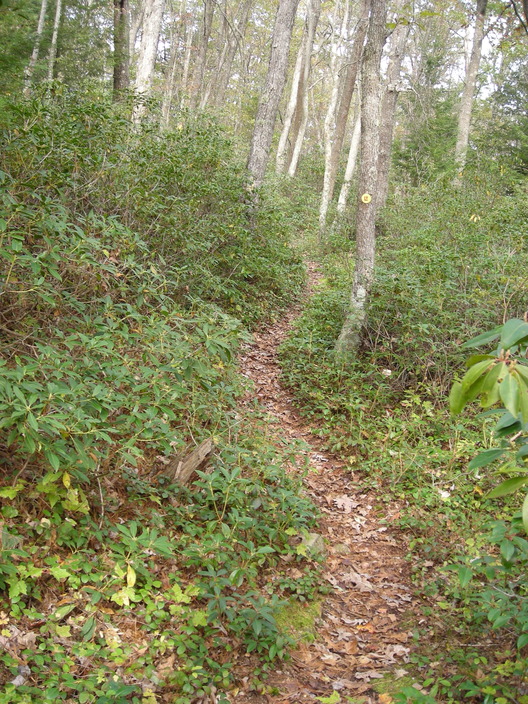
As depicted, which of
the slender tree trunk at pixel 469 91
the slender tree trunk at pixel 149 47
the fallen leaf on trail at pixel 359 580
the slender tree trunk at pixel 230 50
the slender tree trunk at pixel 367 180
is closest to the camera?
the fallen leaf on trail at pixel 359 580

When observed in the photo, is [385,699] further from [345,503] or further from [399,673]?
[345,503]

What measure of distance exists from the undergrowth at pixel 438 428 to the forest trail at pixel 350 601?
0.15 meters

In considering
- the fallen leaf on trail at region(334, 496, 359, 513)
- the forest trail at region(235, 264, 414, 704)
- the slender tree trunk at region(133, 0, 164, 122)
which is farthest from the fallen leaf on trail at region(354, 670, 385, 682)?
the slender tree trunk at region(133, 0, 164, 122)

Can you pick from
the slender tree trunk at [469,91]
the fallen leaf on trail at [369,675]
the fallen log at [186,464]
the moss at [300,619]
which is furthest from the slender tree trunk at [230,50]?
the fallen leaf on trail at [369,675]

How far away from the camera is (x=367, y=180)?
797 centimetres

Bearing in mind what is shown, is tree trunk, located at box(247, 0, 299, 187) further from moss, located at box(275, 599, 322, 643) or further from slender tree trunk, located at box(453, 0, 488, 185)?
moss, located at box(275, 599, 322, 643)

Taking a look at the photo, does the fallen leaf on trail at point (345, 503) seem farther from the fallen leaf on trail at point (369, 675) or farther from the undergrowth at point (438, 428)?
the fallen leaf on trail at point (369, 675)

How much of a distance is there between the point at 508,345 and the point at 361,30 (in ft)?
57.8

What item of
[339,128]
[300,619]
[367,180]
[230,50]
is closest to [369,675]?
[300,619]

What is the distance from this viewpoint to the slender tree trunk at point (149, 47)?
10492 mm

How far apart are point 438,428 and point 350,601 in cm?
259

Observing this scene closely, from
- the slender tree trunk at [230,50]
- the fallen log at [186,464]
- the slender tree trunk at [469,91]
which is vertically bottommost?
the fallen log at [186,464]

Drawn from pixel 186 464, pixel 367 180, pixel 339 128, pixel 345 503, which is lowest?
pixel 345 503

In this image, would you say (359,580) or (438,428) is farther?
(438,428)
